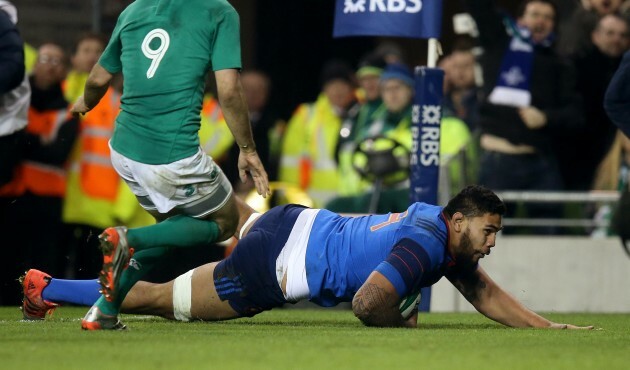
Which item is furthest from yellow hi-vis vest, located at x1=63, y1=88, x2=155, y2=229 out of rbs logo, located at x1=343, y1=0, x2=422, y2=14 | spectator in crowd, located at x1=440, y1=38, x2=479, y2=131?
spectator in crowd, located at x1=440, y1=38, x2=479, y2=131

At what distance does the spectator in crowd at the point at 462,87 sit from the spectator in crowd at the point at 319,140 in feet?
3.38

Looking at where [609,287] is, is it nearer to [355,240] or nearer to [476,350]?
[355,240]

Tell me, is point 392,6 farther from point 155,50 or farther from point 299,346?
point 299,346

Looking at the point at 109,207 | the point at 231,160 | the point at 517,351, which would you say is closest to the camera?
the point at 517,351

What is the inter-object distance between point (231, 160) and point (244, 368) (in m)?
8.44

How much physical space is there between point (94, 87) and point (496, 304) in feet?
8.83

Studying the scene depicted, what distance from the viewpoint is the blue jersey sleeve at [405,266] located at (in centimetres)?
812

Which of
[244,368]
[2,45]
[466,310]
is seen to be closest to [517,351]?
Answer: [244,368]

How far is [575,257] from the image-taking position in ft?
44.0

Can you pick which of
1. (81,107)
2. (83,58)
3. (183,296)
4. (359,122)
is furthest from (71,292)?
(359,122)

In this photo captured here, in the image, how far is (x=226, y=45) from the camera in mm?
8195

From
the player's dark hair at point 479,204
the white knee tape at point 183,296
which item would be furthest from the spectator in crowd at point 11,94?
the player's dark hair at point 479,204

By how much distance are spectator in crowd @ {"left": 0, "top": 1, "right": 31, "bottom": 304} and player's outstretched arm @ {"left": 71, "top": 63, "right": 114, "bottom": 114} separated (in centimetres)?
223

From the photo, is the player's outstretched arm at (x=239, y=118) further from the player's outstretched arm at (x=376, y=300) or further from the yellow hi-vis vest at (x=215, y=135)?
the yellow hi-vis vest at (x=215, y=135)
